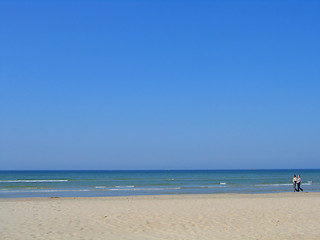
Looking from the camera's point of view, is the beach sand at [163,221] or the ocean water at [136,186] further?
the ocean water at [136,186]

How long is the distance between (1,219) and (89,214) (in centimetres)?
308

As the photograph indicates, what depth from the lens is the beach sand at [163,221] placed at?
1012 cm

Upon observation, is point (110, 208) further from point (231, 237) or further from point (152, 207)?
point (231, 237)

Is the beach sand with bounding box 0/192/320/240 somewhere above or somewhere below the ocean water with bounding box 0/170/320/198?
above

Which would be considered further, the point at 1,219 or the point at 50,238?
the point at 1,219

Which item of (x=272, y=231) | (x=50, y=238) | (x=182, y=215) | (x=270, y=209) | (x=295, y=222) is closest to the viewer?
(x=50, y=238)

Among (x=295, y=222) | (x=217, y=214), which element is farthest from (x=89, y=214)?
(x=295, y=222)

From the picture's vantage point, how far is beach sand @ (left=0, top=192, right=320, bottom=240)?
10.1m

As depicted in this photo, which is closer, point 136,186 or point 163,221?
point 163,221

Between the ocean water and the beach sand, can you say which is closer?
the beach sand

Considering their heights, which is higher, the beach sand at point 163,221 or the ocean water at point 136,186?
the beach sand at point 163,221

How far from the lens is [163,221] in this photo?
12.3m

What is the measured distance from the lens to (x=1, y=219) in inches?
495

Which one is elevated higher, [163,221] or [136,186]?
[163,221]
